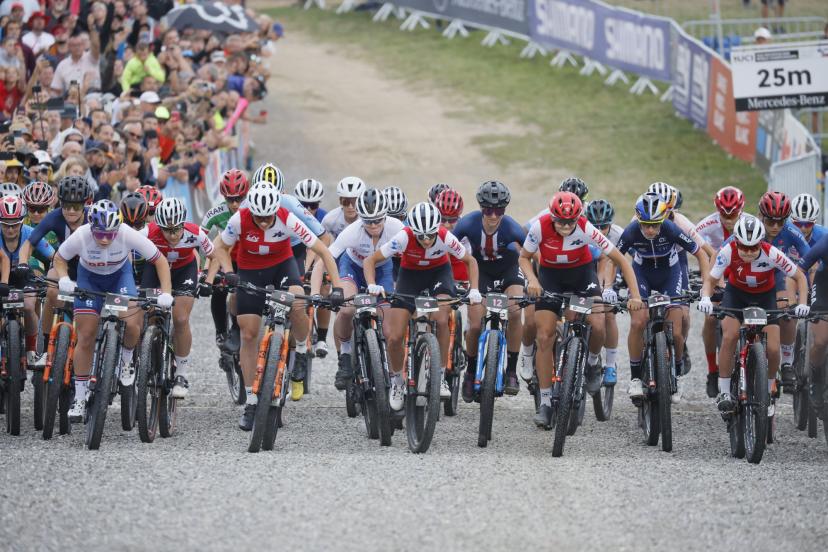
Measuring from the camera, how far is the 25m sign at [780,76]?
67.2ft

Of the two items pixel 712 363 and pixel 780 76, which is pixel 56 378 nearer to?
pixel 712 363

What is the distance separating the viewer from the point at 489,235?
11789mm

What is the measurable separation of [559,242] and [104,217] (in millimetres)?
3738

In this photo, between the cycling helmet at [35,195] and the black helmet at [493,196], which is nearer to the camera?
the black helmet at [493,196]

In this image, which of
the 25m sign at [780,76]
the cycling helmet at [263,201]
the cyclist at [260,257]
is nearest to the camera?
the cycling helmet at [263,201]

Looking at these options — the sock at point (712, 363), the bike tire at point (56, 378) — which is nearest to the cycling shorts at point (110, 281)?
the bike tire at point (56, 378)

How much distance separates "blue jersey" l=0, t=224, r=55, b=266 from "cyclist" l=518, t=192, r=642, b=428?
13.6 ft

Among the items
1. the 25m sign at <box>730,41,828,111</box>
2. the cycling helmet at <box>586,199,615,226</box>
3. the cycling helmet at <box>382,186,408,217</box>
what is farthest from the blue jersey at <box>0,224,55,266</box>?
the 25m sign at <box>730,41,828,111</box>

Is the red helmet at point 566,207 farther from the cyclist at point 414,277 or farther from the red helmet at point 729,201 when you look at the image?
the red helmet at point 729,201

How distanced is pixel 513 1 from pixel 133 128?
1691 centimetres

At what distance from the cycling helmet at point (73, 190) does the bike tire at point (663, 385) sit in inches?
191

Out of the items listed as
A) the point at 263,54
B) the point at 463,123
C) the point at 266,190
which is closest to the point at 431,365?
the point at 266,190

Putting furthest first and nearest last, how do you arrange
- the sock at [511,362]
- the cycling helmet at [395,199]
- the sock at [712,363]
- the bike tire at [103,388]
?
the sock at [712,363] < the sock at [511,362] < the cycling helmet at [395,199] < the bike tire at [103,388]

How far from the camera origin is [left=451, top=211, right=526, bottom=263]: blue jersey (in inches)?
464
